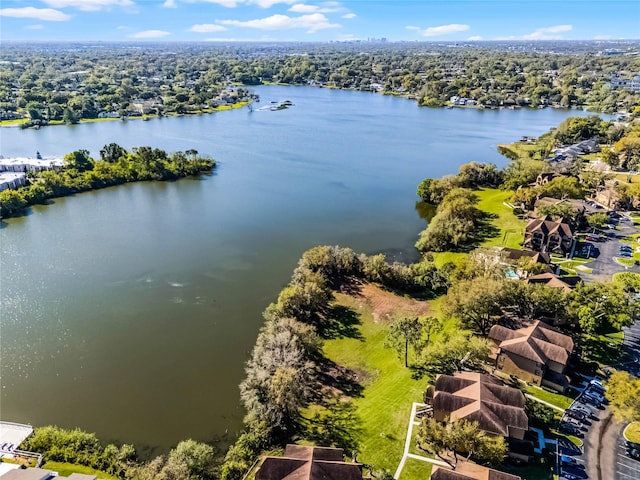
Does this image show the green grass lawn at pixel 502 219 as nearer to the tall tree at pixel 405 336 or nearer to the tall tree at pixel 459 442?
the tall tree at pixel 405 336

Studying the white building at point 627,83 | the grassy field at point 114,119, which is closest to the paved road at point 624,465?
the grassy field at point 114,119

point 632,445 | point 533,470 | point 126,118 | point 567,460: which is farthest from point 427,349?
point 126,118

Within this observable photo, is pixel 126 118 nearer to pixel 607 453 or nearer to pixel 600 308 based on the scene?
pixel 600 308

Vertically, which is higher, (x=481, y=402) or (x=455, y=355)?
(x=481, y=402)

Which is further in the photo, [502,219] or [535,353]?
[502,219]

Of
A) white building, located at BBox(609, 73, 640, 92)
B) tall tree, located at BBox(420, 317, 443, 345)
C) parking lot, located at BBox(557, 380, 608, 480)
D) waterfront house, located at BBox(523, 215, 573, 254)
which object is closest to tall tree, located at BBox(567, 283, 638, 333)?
parking lot, located at BBox(557, 380, 608, 480)

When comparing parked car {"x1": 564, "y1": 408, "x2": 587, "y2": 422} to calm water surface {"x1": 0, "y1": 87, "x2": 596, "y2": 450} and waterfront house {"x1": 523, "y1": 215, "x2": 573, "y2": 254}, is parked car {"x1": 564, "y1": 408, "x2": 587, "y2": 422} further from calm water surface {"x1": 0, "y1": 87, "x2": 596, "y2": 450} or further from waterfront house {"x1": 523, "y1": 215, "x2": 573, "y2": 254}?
waterfront house {"x1": 523, "y1": 215, "x2": 573, "y2": 254}

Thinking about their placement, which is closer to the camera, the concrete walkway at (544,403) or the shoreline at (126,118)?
the concrete walkway at (544,403)
